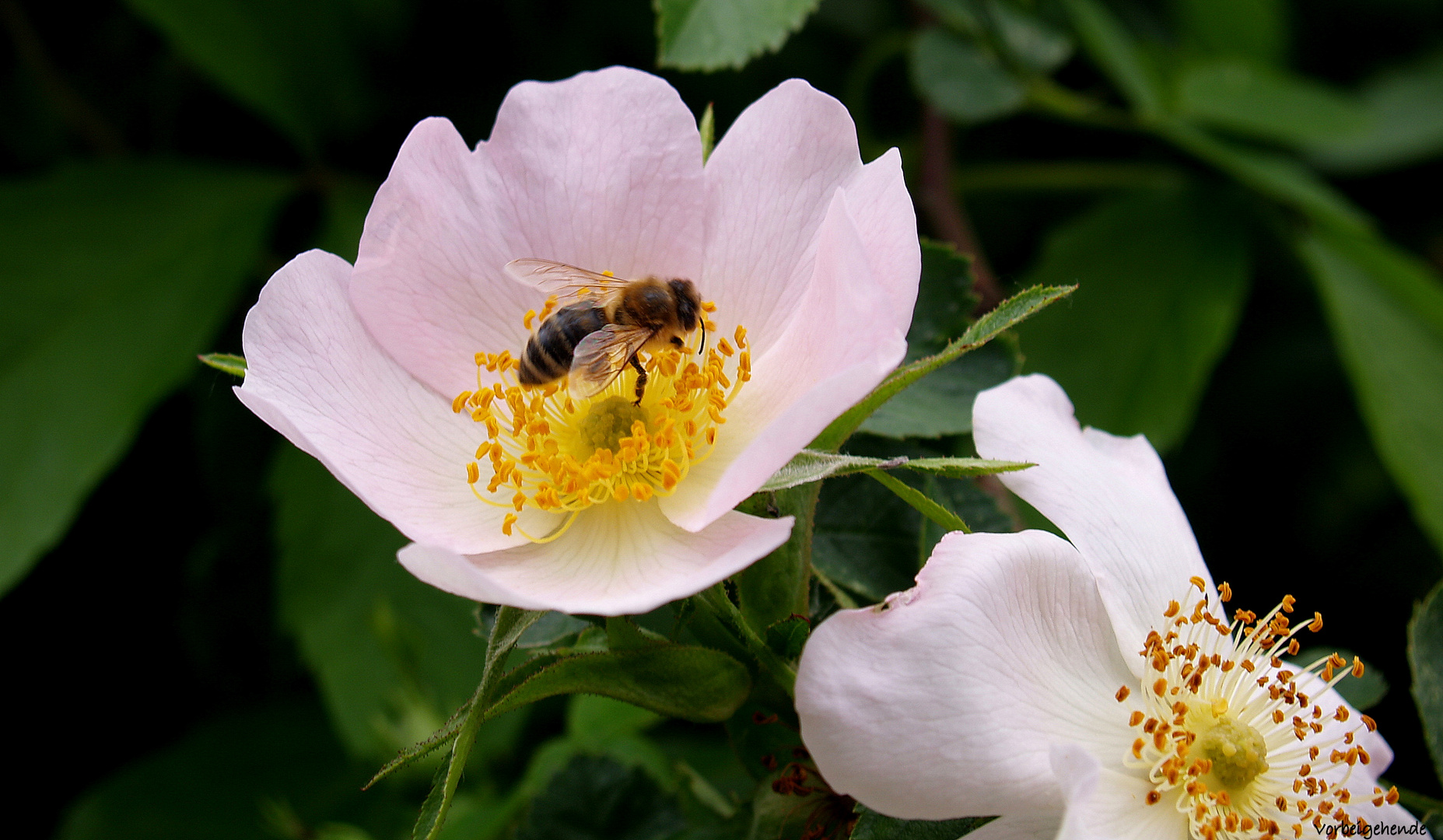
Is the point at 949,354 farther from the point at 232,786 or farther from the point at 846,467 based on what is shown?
the point at 232,786

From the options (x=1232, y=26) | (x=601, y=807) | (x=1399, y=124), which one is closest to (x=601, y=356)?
(x=601, y=807)

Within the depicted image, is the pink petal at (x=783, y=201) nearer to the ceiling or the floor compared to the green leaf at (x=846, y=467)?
nearer to the ceiling

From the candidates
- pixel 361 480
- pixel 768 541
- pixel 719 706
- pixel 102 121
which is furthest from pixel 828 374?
pixel 102 121

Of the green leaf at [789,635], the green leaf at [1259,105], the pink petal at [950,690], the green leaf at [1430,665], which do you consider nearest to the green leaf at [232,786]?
the green leaf at [789,635]

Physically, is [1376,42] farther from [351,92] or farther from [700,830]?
[700,830]

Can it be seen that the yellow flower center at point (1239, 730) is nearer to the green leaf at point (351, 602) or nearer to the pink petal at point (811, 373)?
the pink petal at point (811, 373)

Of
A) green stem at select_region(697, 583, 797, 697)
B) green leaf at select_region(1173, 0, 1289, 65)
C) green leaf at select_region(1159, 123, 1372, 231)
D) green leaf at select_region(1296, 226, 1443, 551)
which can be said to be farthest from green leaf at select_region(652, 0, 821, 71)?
green leaf at select_region(1173, 0, 1289, 65)

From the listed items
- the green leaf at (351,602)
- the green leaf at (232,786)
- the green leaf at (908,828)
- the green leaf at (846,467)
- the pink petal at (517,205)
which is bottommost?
the green leaf at (232,786)

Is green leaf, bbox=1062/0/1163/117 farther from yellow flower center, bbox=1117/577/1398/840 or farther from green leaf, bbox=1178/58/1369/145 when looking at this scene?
yellow flower center, bbox=1117/577/1398/840
